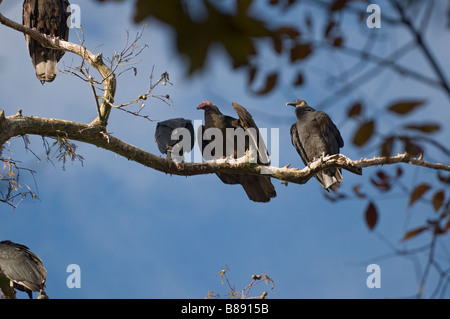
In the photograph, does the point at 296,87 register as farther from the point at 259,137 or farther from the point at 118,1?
the point at 259,137

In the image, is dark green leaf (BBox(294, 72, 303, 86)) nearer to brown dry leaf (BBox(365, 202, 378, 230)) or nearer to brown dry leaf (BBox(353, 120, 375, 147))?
brown dry leaf (BBox(353, 120, 375, 147))

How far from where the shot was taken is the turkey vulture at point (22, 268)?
4898mm

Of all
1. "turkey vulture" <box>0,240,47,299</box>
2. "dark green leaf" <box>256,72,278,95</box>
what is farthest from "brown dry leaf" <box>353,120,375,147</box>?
"turkey vulture" <box>0,240,47,299</box>

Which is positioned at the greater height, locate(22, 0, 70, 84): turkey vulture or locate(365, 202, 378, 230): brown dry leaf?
locate(22, 0, 70, 84): turkey vulture

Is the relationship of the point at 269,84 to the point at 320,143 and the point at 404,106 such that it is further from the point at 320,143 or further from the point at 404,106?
the point at 320,143

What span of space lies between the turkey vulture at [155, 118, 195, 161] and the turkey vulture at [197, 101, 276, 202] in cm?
27

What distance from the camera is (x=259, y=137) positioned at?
199 inches

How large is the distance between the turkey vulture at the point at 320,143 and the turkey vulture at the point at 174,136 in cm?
114

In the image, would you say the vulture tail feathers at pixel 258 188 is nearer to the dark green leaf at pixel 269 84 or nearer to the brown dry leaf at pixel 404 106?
the dark green leaf at pixel 269 84

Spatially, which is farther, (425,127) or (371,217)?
(371,217)

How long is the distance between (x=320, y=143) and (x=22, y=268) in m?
3.07

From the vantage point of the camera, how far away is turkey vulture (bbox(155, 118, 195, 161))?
4.98 m

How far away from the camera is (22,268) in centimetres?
500

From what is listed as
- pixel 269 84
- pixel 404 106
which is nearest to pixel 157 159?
pixel 269 84
